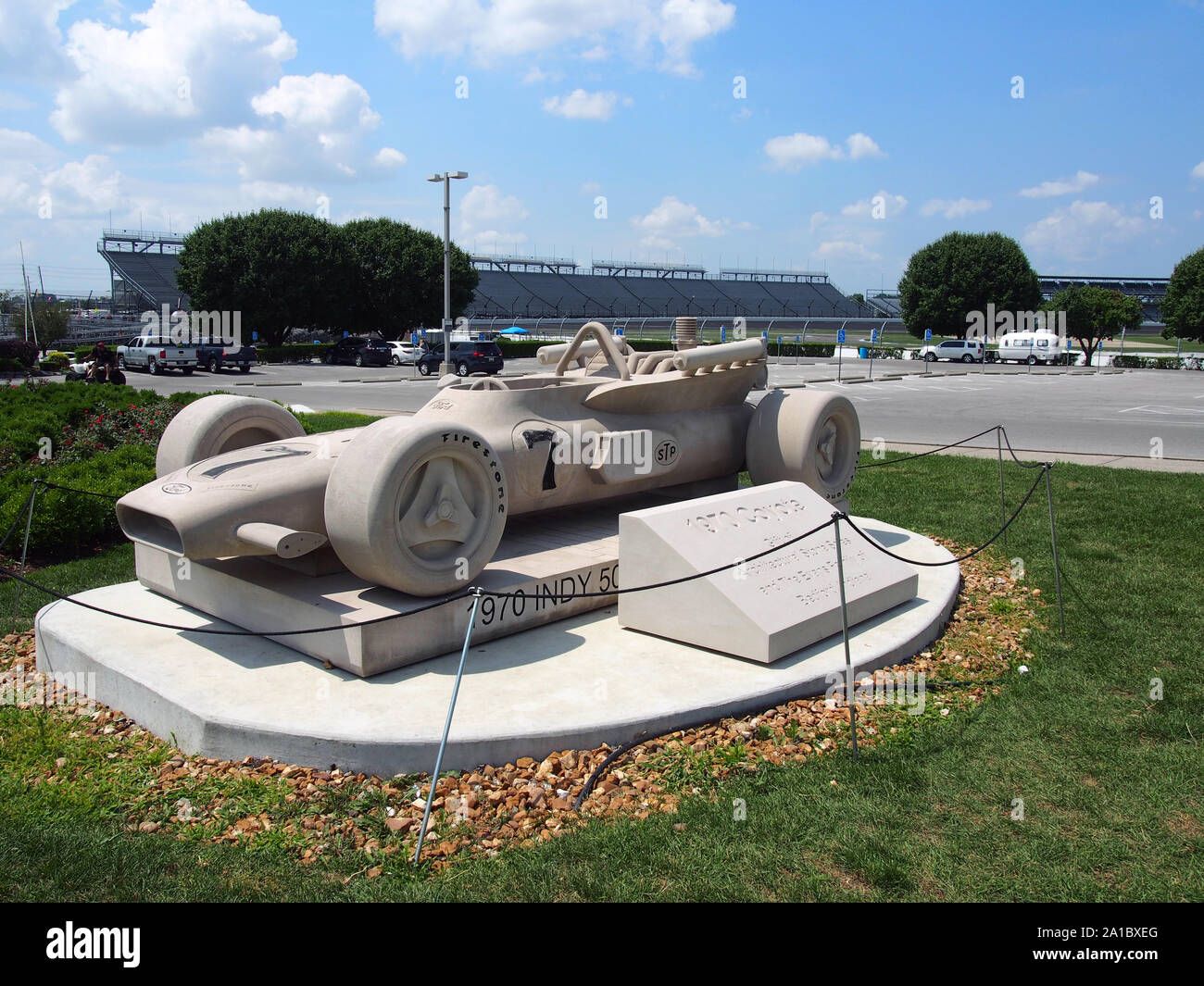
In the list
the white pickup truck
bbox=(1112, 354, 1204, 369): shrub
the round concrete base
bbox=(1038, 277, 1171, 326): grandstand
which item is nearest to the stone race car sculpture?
the round concrete base

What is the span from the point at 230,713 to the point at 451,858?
65.6 inches

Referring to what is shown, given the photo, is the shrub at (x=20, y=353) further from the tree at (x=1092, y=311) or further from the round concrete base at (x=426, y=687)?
the tree at (x=1092, y=311)

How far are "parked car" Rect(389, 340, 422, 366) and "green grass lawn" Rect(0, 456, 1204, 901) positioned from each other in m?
38.8

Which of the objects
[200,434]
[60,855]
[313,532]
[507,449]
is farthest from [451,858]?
[200,434]

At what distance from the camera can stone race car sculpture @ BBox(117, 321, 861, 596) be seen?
5.73 meters

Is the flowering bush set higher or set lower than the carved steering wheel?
lower

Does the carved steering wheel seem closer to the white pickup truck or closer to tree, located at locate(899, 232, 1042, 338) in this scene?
the white pickup truck

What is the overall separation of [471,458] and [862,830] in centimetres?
313

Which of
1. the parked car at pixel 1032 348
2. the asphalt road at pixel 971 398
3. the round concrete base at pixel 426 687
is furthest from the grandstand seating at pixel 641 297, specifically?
the round concrete base at pixel 426 687

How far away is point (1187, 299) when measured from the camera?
168ft

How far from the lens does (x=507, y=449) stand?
701cm

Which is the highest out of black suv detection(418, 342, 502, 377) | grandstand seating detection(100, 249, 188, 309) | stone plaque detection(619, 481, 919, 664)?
grandstand seating detection(100, 249, 188, 309)

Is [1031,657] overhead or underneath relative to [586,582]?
underneath
